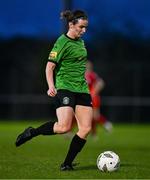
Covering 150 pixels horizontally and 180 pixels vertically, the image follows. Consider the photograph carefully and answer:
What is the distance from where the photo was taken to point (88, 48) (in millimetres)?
31062

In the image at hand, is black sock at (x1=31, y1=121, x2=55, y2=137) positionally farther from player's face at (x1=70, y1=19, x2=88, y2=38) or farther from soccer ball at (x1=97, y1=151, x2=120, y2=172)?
player's face at (x1=70, y1=19, x2=88, y2=38)

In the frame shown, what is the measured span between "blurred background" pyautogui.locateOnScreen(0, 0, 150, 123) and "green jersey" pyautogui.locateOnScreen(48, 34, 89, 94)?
19180 mm

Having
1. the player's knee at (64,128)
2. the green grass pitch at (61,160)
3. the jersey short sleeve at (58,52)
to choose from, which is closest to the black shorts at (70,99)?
the player's knee at (64,128)

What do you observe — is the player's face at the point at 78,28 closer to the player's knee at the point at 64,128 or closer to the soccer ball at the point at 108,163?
the player's knee at the point at 64,128

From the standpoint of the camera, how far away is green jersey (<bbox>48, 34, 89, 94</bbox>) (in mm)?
11188

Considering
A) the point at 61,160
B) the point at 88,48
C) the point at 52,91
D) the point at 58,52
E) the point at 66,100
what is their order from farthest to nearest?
the point at 88,48, the point at 61,160, the point at 58,52, the point at 66,100, the point at 52,91

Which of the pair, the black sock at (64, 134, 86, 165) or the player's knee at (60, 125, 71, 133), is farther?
the black sock at (64, 134, 86, 165)

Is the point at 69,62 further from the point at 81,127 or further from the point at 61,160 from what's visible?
the point at 61,160

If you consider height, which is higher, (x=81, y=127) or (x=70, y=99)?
(x=70, y=99)

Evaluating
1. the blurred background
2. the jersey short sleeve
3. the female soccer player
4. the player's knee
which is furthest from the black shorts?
the blurred background

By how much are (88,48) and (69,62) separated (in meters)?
19.9

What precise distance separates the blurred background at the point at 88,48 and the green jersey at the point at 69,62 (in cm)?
1918

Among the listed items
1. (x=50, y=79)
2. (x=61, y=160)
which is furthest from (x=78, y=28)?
(x=61, y=160)

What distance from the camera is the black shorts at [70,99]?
11.1 metres
